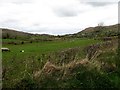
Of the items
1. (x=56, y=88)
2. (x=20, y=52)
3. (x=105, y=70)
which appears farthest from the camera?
(x=20, y=52)

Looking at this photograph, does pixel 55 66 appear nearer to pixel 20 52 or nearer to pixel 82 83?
pixel 82 83

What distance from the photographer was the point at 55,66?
57.1 feet

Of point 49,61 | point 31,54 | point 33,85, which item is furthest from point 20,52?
point 33,85

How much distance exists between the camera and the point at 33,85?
1633 centimetres

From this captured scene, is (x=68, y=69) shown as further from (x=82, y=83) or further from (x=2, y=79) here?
(x=2, y=79)

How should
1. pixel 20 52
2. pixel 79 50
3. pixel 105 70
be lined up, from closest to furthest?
pixel 105 70 → pixel 79 50 → pixel 20 52

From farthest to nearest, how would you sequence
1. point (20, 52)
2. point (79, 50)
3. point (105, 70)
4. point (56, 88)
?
point (20, 52) < point (79, 50) < point (105, 70) < point (56, 88)

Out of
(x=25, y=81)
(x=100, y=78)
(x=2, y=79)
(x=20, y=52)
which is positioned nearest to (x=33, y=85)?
(x=25, y=81)

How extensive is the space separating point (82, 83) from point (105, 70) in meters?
1.62

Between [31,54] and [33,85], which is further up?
[31,54]

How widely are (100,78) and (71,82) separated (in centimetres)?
145

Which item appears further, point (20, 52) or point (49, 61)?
point (20, 52)

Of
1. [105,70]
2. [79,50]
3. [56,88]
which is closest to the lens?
[56,88]

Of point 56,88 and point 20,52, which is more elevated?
point 20,52
